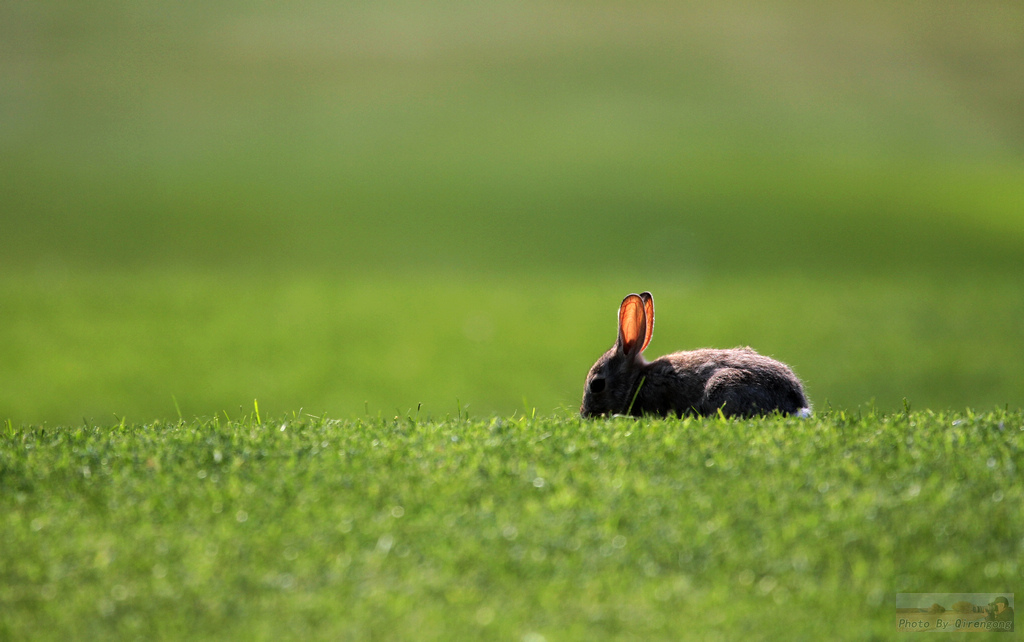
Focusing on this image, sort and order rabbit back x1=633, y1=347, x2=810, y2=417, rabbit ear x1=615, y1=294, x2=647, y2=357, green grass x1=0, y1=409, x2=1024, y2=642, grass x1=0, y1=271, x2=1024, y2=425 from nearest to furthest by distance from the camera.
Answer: green grass x1=0, y1=409, x2=1024, y2=642 → rabbit back x1=633, y1=347, x2=810, y2=417 → rabbit ear x1=615, y1=294, x2=647, y2=357 → grass x1=0, y1=271, x2=1024, y2=425

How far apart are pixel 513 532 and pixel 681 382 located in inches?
137

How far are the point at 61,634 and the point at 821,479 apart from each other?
13.0ft

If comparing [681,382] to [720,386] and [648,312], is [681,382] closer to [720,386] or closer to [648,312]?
[720,386]

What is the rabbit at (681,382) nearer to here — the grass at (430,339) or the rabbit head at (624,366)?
the rabbit head at (624,366)

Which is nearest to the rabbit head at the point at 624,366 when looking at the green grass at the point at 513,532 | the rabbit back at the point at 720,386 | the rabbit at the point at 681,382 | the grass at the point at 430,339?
the rabbit at the point at 681,382

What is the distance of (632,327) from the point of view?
27.2 feet

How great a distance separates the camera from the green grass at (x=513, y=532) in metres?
4.15

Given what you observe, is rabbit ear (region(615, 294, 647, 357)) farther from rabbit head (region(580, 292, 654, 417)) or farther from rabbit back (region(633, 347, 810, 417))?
rabbit back (region(633, 347, 810, 417))

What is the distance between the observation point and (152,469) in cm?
582

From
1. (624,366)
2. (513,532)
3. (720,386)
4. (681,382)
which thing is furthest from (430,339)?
(513,532)

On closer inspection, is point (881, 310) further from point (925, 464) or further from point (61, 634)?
point (61, 634)

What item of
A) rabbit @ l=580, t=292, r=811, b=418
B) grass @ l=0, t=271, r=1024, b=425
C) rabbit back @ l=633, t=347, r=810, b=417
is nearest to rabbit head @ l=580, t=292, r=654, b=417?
rabbit @ l=580, t=292, r=811, b=418

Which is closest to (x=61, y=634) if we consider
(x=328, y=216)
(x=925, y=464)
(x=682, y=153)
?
(x=925, y=464)

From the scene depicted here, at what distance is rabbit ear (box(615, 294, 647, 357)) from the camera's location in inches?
324
